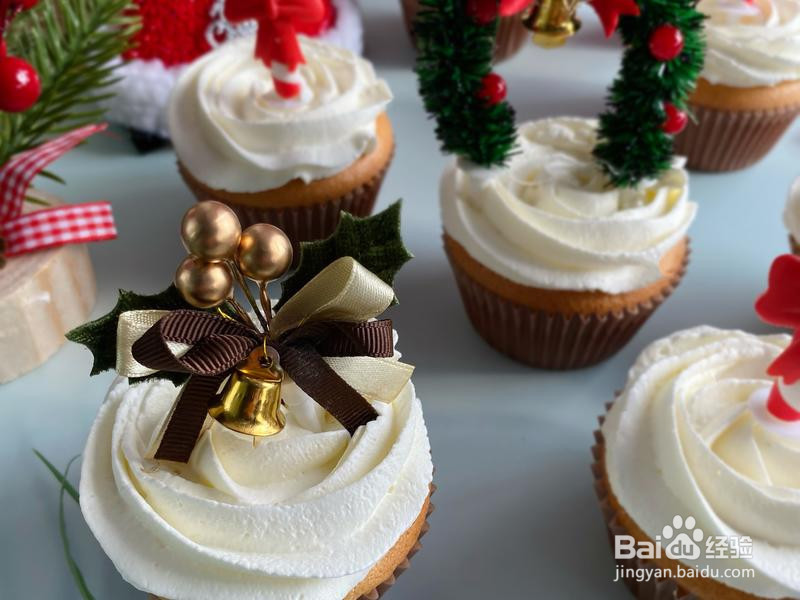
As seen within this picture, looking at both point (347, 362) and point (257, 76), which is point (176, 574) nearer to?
point (347, 362)

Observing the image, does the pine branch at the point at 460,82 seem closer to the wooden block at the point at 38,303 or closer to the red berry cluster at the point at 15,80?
the red berry cluster at the point at 15,80

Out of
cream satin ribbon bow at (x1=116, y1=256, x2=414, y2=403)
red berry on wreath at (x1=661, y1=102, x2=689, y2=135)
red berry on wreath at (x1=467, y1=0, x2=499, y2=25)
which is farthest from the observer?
red berry on wreath at (x1=661, y1=102, x2=689, y2=135)

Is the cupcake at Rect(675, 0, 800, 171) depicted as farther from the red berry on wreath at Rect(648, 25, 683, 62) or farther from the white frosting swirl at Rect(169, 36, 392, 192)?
the white frosting swirl at Rect(169, 36, 392, 192)

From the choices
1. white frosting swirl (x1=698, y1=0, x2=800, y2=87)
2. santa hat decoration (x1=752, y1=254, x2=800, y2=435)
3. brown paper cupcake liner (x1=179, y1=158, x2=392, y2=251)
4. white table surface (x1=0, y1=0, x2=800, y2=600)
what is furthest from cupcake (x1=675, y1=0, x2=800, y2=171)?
santa hat decoration (x1=752, y1=254, x2=800, y2=435)

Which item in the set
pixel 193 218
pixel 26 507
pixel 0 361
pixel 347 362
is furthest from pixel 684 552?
pixel 0 361

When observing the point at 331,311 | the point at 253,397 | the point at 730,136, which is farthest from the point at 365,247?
the point at 730,136

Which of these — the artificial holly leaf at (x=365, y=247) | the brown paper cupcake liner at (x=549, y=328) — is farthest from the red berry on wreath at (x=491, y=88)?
the artificial holly leaf at (x=365, y=247)

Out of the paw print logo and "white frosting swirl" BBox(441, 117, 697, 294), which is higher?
"white frosting swirl" BBox(441, 117, 697, 294)

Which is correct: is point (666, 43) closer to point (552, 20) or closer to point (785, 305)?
point (552, 20)
